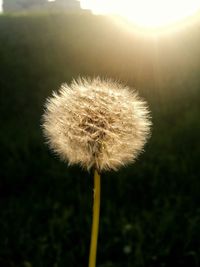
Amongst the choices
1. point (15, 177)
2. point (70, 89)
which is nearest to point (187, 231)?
point (15, 177)

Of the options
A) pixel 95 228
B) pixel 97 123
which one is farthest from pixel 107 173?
pixel 95 228

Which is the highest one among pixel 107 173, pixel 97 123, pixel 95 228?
pixel 107 173

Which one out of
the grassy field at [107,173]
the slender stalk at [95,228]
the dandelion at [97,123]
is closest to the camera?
the slender stalk at [95,228]

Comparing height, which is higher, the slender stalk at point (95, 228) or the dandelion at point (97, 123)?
the dandelion at point (97, 123)

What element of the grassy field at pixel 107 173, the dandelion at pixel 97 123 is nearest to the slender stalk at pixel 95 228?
the dandelion at pixel 97 123

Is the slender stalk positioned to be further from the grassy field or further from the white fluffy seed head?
the grassy field

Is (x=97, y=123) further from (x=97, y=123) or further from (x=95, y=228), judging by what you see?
(x=95, y=228)

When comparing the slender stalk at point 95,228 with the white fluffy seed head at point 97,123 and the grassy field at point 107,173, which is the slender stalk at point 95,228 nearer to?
the white fluffy seed head at point 97,123
